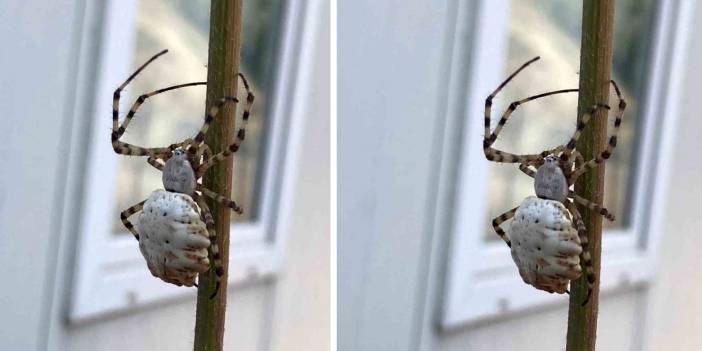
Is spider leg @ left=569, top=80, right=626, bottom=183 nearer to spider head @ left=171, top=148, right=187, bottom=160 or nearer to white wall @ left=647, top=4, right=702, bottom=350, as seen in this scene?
spider head @ left=171, top=148, right=187, bottom=160

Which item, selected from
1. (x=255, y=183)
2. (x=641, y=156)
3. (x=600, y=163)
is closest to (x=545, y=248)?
(x=600, y=163)

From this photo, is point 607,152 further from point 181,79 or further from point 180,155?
point 181,79

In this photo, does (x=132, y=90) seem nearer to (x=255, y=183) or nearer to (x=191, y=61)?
(x=191, y=61)

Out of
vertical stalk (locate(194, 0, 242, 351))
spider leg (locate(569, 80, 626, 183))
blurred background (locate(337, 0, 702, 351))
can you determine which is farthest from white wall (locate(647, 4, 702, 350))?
vertical stalk (locate(194, 0, 242, 351))

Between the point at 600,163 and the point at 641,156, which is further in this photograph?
the point at 641,156

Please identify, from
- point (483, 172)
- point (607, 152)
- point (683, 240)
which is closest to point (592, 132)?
point (607, 152)

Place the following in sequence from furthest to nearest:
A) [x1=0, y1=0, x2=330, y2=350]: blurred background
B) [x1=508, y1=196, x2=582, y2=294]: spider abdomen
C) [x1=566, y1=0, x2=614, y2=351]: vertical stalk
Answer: [x1=0, y1=0, x2=330, y2=350]: blurred background → [x1=508, y1=196, x2=582, y2=294]: spider abdomen → [x1=566, y1=0, x2=614, y2=351]: vertical stalk
